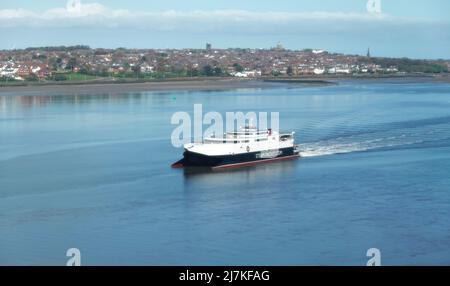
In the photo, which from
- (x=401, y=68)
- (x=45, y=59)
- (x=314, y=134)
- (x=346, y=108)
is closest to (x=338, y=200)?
(x=314, y=134)

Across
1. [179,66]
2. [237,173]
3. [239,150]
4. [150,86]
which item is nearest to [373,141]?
[239,150]

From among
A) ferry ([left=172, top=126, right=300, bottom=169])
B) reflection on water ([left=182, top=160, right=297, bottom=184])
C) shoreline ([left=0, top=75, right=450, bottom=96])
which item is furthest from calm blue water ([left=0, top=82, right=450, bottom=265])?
shoreline ([left=0, top=75, right=450, bottom=96])

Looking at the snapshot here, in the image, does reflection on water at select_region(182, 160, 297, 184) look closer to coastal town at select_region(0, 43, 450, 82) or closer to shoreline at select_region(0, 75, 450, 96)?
shoreline at select_region(0, 75, 450, 96)

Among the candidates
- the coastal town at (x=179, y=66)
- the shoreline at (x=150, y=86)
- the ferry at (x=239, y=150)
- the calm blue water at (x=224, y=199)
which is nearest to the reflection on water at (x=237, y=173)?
the calm blue water at (x=224, y=199)

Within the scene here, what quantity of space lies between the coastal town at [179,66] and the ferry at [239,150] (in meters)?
31.4

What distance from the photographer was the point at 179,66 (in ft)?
199

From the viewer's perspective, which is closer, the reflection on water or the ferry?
the reflection on water

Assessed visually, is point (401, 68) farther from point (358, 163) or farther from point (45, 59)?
point (358, 163)

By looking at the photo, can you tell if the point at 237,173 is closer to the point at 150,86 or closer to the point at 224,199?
the point at 224,199

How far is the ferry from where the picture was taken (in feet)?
49.9

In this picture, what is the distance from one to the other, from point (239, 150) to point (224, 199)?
3.55m

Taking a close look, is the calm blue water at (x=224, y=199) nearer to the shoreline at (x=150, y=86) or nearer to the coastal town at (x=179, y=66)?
the shoreline at (x=150, y=86)

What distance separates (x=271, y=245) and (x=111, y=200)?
3406 mm

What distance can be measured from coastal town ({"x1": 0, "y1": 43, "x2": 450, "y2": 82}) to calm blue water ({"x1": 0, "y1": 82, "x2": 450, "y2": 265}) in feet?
94.0
